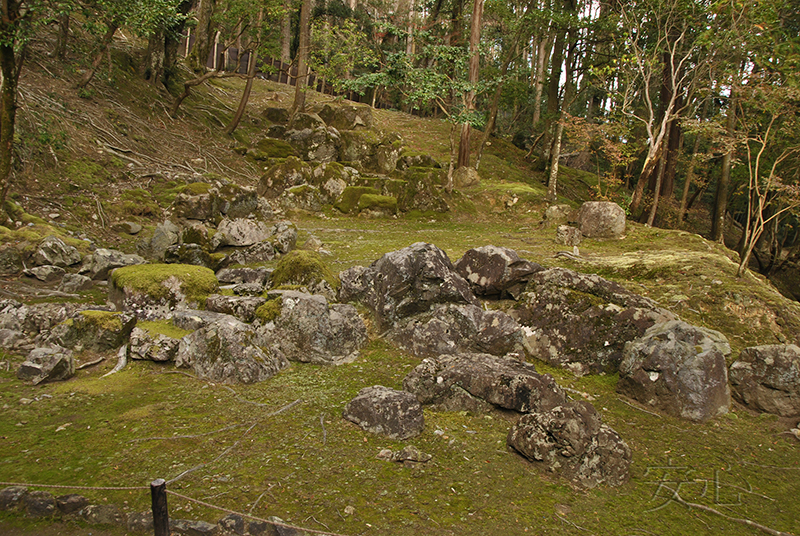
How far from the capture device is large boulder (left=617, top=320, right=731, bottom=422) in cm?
552

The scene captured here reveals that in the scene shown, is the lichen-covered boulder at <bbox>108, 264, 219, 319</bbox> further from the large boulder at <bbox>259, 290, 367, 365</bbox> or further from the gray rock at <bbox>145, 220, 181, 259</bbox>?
the gray rock at <bbox>145, 220, 181, 259</bbox>

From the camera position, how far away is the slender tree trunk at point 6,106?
7.96 meters

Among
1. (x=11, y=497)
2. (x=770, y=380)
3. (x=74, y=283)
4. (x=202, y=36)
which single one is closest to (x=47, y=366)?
(x=11, y=497)

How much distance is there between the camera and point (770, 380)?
5633mm

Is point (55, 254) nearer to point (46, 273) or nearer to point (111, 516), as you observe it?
point (46, 273)

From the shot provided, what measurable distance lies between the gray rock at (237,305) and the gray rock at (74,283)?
2.59 meters

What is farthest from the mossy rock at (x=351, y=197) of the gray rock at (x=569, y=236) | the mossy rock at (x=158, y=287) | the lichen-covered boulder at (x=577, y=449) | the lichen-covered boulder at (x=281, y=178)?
the lichen-covered boulder at (x=577, y=449)

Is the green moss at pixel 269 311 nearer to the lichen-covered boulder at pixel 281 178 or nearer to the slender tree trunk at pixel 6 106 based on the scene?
the slender tree trunk at pixel 6 106

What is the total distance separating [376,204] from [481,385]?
34.0ft

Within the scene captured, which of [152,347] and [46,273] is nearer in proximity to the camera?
[152,347]

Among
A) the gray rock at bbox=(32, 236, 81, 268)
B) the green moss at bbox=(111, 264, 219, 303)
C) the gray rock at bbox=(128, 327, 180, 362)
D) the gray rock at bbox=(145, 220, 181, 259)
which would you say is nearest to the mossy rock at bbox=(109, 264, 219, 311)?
the green moss at bbox=(111, 264, 219, 303)

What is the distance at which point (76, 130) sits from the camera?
43.0 ft

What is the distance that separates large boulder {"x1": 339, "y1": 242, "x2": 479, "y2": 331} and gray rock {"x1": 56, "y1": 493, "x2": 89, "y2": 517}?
4.41m

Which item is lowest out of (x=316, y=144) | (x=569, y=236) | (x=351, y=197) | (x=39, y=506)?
(x=39, y=506)
